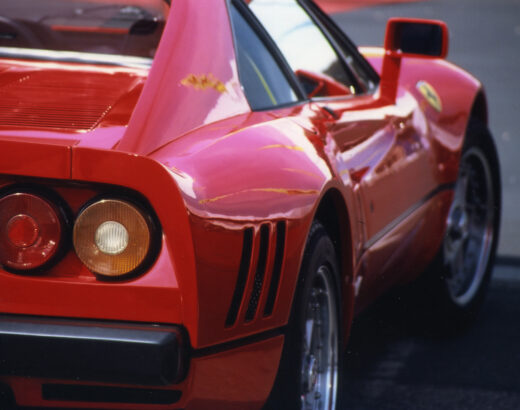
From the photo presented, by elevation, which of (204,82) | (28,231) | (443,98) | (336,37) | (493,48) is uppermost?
(204,82)

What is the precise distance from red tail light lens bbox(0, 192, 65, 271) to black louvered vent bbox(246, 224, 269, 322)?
17.0 inches

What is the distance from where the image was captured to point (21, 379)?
7.45 feet

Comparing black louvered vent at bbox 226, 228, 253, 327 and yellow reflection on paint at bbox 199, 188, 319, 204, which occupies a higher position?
yellow reflection on paint at bbox 199, 188, 319, 204

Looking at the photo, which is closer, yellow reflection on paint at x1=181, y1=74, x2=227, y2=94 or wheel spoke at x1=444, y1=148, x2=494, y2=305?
yellow reflection on paint at x1=181, y1=74, x2=227, y2=94

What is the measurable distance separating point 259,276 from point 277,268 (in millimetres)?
72

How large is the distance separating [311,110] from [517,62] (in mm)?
10289

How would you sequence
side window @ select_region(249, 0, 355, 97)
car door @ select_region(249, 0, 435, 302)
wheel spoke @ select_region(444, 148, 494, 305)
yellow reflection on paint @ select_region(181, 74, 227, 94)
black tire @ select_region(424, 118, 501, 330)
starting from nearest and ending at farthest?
yellow reflection on paint @ select_region(181, 74, 227, 94)
car door @ select_region(249, 0, 435, 302)
side window @ select_region(249, 0, 355, 97)
black tire @ select_region(424, 118, 501, 330)
wheel spoke @ select_region(444, 148, 494, 305)

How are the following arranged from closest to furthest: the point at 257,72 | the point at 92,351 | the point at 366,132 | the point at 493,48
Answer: the point at 92,351
the point at 257,72
the point at 366,132
the point at 493,48

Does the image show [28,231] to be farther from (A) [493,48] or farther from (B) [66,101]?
(A) [493,48]

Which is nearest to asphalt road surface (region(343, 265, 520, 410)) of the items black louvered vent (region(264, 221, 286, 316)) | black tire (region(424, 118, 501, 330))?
black tire (region(424, 118, 501, 330))

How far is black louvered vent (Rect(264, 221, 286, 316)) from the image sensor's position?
8.18ft

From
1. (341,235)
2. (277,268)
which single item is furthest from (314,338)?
(277,268)

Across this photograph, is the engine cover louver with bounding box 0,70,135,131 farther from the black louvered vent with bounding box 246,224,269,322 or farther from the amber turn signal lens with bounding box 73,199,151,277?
the black louvered vent with bounding box 246,224,269,322

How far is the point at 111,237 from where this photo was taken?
7.48ft
